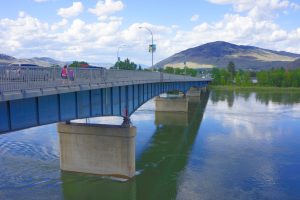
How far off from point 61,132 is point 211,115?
4129 cm

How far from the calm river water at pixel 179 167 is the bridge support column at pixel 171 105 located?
18375 millimetres

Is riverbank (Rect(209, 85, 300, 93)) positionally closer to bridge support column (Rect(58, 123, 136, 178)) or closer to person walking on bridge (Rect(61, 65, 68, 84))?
bridge support column (Rect(58, 123, 136, 178))

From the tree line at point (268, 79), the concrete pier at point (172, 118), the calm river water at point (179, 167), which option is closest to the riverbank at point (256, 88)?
the tree line at point (268, 79)

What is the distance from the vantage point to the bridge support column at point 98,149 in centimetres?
2767

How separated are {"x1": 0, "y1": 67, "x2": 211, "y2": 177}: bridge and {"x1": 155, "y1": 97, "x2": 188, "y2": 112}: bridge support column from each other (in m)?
31.7

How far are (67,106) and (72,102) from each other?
2.05 feet

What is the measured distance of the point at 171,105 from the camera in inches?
2739

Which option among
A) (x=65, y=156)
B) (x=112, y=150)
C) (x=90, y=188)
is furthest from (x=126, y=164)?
(x=65, y=156)

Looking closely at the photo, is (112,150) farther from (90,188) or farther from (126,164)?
(90,188)

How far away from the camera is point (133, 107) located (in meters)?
34.2

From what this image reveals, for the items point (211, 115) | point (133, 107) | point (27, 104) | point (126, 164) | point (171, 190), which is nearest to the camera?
point (27, 104)

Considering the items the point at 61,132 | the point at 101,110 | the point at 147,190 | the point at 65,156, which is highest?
the point at 101,110

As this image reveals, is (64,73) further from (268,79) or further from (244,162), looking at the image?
(268,79)

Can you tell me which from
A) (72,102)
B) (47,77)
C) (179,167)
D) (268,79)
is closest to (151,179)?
(179,167)
